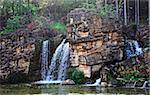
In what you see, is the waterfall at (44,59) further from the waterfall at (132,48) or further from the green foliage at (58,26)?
the waterfall at (132,48)

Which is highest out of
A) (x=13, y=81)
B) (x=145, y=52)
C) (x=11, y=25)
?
(x=11, y=25)

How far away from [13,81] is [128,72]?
7491 mm

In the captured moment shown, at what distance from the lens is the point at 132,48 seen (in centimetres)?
2711

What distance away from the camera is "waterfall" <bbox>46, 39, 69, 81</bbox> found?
1070 inches

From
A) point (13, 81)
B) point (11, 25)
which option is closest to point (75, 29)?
point (13, 81)

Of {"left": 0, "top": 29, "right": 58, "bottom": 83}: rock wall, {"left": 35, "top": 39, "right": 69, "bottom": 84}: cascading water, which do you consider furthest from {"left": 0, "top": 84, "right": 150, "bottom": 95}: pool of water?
{"left": 0, "top": 29, "right": 58, "bottom": 83}: rock wall

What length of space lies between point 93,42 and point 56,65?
3.81 metres

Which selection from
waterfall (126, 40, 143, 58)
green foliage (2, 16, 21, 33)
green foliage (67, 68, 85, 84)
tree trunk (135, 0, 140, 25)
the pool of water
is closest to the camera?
the pool of water

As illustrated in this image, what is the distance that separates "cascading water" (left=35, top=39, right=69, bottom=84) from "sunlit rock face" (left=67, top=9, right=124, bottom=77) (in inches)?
62.1

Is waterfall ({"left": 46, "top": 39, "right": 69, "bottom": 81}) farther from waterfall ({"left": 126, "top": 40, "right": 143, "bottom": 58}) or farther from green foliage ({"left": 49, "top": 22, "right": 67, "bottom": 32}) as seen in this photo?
green foliage ({"left": 49, "top": 22, "right": 67, "bottom": 32})

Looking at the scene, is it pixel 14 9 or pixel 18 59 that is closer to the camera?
pixel 18 59

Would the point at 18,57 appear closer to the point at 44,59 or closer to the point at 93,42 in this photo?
the point at 44,59

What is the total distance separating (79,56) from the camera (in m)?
25.4

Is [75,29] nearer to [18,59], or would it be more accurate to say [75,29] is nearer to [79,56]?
[79,56]
